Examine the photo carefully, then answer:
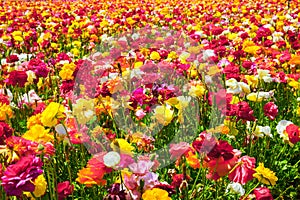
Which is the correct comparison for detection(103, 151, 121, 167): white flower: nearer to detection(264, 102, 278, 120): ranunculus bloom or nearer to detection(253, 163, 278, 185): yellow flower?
detection(253, 163, 278, 185): yellow flower

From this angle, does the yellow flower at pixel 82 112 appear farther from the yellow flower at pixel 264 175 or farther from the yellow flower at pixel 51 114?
the yellow flower at pixel 264 175

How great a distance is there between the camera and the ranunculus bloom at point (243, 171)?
4.14 feet

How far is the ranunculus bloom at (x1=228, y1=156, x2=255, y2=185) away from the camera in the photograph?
4.14 ft

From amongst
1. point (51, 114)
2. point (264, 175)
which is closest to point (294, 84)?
point (264, 175)

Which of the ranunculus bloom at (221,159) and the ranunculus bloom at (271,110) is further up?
the ranunculus bloom at (221,159)

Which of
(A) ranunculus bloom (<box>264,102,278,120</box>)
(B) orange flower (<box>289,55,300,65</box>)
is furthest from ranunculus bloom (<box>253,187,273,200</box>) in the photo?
(B) orange flower (<box>289,55,300,65</box>)

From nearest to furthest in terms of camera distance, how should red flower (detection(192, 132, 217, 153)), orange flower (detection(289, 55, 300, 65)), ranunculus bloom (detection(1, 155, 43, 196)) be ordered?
ranunculus bloom (detection(1, 155, 43, 196)) < red flower (detection(192, 132, 217, 153)) < orange flower (detection(289, 55, 300, 65))

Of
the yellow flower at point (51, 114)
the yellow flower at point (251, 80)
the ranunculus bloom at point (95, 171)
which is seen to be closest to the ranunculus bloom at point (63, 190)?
the ranunculus bloom at point (95, 171)

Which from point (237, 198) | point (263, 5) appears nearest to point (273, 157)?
point (237, 198)

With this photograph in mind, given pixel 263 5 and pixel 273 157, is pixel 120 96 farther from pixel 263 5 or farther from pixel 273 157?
pixel 263 5

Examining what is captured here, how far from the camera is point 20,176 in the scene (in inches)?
40.8

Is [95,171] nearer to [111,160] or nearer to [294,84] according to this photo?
[111,160]

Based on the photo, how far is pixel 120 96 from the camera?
214 centimetres

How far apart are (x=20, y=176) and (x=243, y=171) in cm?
64
